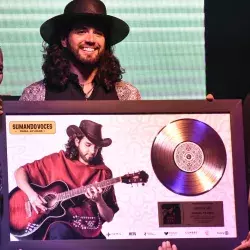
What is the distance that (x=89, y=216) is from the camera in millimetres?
1437

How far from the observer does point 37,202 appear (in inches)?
56.3

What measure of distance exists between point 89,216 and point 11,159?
0.22 m

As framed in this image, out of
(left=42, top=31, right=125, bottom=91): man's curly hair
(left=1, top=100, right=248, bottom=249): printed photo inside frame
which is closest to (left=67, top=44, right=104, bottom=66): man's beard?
(left=42, top=31, right=125, bottom=91): man's curly hair

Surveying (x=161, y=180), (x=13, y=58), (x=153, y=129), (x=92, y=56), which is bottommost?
(x=161, y=180)

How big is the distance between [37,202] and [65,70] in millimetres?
539

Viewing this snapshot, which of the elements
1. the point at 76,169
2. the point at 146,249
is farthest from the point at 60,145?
the point at 146,249

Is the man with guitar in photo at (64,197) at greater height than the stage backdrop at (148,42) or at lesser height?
lesser

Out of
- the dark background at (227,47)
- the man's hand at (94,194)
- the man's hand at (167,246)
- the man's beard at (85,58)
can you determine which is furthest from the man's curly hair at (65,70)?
the dark background at (227,47)

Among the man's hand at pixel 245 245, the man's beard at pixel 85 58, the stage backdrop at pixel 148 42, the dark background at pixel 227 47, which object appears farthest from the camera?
the dark background at pixel 227 47

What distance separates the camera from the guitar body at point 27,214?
56.1 inches

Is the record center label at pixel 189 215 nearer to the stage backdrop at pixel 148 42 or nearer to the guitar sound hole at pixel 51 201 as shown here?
the guitar sound hole at pixel 51 201

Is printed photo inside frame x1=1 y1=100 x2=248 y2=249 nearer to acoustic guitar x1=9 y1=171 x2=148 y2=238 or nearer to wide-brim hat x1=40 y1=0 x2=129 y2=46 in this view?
acoustic guitar x1=9 y1=171 x2=148 y2=238

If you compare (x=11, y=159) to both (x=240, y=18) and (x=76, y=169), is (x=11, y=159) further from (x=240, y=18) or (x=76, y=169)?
(x=240, y=18)

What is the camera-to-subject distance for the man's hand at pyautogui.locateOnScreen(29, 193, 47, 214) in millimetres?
1429
